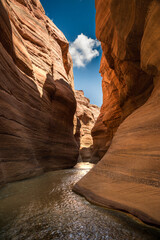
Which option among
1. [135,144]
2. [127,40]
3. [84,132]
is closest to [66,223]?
[135,144]

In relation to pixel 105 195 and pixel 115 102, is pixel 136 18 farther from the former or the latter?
pixel 115 102

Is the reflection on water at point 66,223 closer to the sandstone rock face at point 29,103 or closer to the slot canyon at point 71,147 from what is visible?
the slot canyon at point 71,147

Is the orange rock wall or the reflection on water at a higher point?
the orange rock wall

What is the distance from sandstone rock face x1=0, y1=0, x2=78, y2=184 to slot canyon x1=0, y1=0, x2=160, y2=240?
37 millimetres

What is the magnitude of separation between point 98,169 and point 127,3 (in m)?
5.23

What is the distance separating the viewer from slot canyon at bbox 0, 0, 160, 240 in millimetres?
1574

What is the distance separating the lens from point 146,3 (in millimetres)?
3393

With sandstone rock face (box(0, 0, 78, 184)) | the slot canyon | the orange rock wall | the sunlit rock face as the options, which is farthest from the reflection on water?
the orange rock wall

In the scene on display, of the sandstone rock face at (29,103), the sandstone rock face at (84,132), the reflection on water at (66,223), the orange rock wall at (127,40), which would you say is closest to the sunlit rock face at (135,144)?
the orange rock wall at (127,40)

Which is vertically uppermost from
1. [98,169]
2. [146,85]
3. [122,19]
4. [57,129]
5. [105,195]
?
[122,19]

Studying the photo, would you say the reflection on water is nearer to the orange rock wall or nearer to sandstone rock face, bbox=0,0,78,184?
sandstone rock face, bbox=0,0,78,184

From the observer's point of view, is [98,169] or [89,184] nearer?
[89,184]

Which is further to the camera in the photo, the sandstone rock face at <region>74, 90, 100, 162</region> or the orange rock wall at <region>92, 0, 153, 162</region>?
the sandstone rock face at <region>74, 90, 100, 162</region>

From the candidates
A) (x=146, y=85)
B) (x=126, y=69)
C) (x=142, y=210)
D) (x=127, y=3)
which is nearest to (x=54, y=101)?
(x=126, y=69)
